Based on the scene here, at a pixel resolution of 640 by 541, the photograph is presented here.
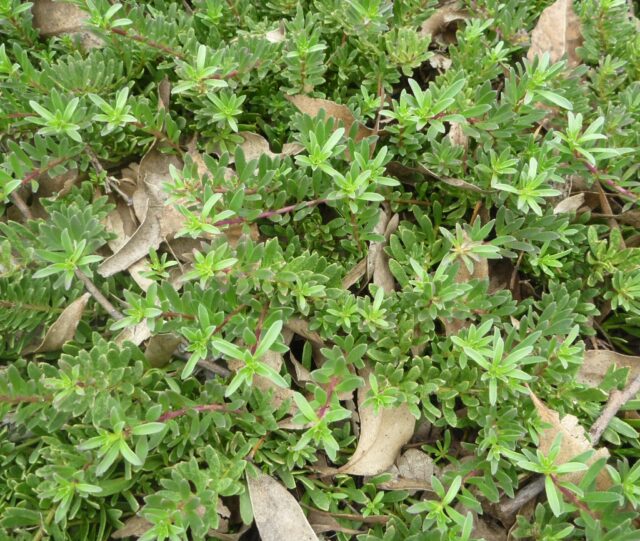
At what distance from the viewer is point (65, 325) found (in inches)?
108

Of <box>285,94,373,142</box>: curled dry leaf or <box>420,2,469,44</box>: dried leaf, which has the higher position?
<box>420,2,469,44</box>: dried leaf

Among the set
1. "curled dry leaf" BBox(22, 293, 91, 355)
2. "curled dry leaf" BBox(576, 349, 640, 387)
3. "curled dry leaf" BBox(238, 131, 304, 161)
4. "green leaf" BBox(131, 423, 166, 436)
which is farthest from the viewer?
"curled dry leaf" BBox(238, 131, 304, 161)

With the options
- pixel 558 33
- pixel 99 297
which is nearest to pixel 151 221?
pixel 99 297

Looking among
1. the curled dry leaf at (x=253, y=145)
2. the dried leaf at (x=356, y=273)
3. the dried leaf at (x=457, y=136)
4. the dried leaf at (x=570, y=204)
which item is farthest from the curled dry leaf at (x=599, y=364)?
the curled dry leaf at (x=253, y=145)

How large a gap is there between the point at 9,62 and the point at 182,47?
878 mm

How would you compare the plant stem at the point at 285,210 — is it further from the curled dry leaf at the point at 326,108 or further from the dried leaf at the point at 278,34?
the dried leaf at the point at 278,34

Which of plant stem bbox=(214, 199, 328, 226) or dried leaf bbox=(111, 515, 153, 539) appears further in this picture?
plant stem bbox=(214, 199, 328, 226)

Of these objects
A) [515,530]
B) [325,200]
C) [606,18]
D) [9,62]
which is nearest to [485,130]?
[325,200]

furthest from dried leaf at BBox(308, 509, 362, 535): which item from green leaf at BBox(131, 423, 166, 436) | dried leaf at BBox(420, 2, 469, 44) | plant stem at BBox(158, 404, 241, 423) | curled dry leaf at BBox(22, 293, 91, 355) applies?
dried leaf at BBox(420, 2, 469, 44)

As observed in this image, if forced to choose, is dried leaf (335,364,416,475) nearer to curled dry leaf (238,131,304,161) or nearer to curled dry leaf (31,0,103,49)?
curled dry leaf (238,131,304,161)

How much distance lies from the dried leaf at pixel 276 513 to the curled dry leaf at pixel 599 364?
153 cm

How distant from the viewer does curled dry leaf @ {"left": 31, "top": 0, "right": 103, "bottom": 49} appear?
3.47m

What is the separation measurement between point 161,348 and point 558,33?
298 centimetres

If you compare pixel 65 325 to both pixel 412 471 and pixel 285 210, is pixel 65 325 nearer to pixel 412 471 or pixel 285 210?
pixel 285 210
